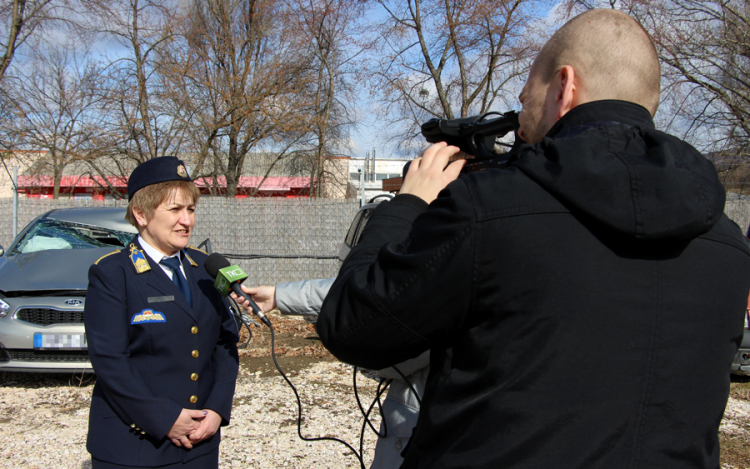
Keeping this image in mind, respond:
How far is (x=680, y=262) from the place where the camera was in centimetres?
102

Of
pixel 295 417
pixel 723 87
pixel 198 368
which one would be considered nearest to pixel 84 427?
pixel 295 417

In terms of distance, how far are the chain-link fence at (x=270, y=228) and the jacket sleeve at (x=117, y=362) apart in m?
10.3

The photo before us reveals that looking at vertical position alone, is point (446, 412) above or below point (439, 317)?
below

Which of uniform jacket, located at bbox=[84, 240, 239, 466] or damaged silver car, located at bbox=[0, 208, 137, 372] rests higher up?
uniform jacket, located at bbox=[84, 240, 239, 466]

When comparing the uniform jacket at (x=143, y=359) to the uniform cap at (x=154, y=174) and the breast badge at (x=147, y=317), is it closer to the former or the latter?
the breast badge at (x=147, y=317)

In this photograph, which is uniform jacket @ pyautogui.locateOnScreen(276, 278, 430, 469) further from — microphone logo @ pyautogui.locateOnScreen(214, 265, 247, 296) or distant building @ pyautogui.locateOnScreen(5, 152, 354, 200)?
distant building @ pyautogui.locateOnScreen(5, 152, 354, 200)

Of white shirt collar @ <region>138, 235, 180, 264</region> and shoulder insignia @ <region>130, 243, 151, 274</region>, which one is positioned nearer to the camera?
shoulder insignia @ <region>130, 243, 151, 274</region>

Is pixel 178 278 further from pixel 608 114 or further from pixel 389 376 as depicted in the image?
pixel 608 114

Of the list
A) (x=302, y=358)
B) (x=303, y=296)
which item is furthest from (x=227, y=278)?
(x=302, y=358)

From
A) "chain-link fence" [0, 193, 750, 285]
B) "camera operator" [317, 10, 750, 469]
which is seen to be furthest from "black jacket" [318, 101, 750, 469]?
"chain-link fence" [0, 193, 750, 285]

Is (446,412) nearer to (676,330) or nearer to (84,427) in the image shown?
(676,330)

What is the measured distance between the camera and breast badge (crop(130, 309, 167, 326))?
7.13 ft

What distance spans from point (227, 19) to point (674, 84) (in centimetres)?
1368

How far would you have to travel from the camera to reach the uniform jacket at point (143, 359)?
209 cm
